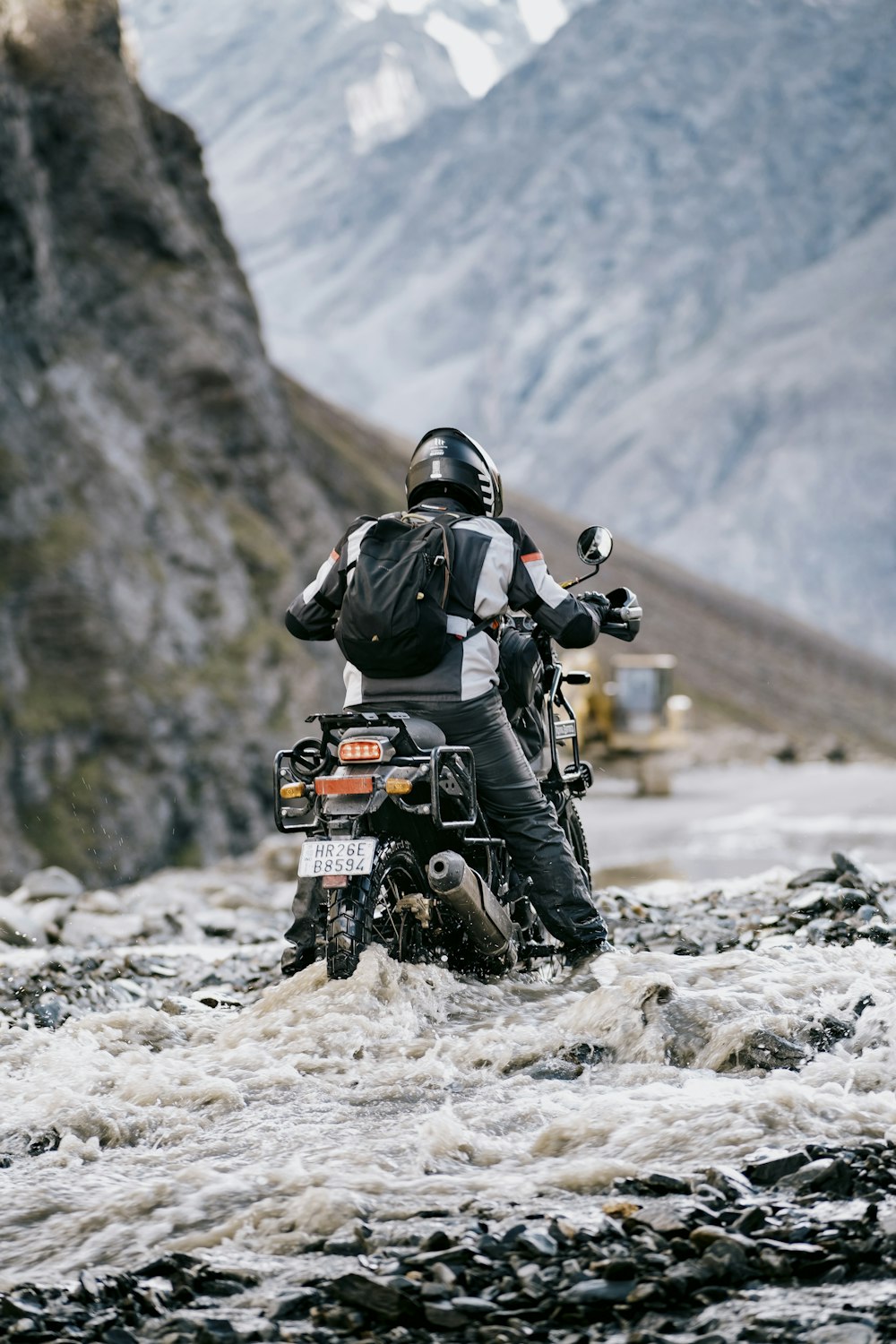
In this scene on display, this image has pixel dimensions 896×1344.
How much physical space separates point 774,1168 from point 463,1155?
1.00 metres

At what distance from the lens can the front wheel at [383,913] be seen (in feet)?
22.4

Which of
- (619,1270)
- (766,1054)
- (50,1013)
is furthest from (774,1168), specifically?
(50,1013)

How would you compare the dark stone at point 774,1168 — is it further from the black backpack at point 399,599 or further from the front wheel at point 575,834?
the front wheel at point 575,834

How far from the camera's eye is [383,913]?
7324 millimetres

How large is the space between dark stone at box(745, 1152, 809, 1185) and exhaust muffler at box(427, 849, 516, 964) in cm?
230

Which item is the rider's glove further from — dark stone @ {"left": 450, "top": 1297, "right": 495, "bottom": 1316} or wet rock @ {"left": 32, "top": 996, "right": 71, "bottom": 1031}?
dark stone @ {"left": 450, "top": 1297, "right": 495, "bottom": 1316}

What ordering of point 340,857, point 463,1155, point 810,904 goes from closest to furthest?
1. point 463,1155
2. point 340,857
3. point 810,904

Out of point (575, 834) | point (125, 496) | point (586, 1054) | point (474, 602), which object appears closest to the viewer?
point (586, 1054)

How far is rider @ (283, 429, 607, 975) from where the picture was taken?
291 inches

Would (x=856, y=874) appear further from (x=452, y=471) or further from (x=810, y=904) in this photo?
(x=452, y=471)

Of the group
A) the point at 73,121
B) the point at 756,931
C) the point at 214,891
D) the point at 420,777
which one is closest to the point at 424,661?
the point at 420,777

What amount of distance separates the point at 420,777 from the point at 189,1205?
2.59 meters

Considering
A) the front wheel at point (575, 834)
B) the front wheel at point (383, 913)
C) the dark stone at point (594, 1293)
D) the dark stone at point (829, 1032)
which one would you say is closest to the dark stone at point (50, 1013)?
the front wheel at point (383, 913)

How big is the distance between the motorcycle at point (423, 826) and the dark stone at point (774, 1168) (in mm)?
2303
